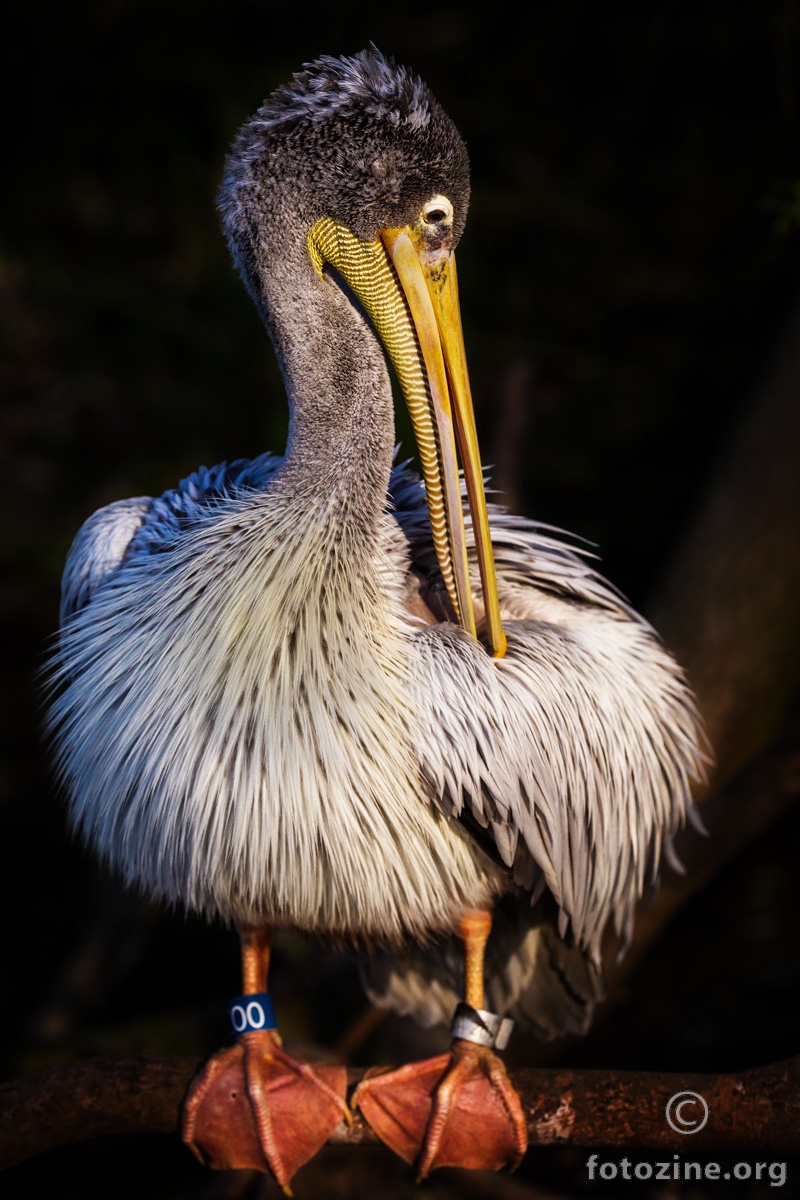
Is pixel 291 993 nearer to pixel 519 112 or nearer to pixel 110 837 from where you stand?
pixel 110 837

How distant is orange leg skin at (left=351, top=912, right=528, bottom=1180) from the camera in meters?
2.00

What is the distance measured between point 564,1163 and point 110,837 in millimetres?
2200

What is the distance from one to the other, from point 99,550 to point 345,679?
67cm

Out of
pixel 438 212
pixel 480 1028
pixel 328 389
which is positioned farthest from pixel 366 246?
pixel 480 1028

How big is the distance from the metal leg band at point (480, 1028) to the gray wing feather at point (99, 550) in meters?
1.03

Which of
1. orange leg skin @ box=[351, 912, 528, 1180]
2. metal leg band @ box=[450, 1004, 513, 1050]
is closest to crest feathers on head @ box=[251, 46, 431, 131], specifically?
orange leg skin @ box=[351, 912, 528, 1180]

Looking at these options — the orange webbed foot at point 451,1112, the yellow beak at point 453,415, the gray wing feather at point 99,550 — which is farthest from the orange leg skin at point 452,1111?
the gray wing feather at point 99,550

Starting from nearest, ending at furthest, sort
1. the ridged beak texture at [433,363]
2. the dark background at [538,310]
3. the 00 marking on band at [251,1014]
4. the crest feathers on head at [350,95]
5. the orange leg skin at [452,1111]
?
1. the crest feathers on head at [350,95]
2. the ridged beak texture at [433,363]
3. the orange leg skin at [452,1111]
4. the 00 marking on band at [251,1014]
5. the dark background at [538,310]

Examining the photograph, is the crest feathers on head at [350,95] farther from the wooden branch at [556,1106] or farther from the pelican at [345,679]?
the wooden branch at [556,1106]

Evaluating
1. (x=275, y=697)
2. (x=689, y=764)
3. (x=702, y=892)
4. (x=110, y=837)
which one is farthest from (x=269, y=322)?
(x=702, y=892)

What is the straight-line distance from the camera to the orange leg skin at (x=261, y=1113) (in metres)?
2.05

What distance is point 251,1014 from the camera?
2178 mm

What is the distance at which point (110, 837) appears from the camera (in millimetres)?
1964

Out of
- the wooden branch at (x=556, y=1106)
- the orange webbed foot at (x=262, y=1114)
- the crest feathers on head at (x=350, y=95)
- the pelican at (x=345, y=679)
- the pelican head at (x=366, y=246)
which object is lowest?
the orange webbed foot at (x=262, y=1114)
